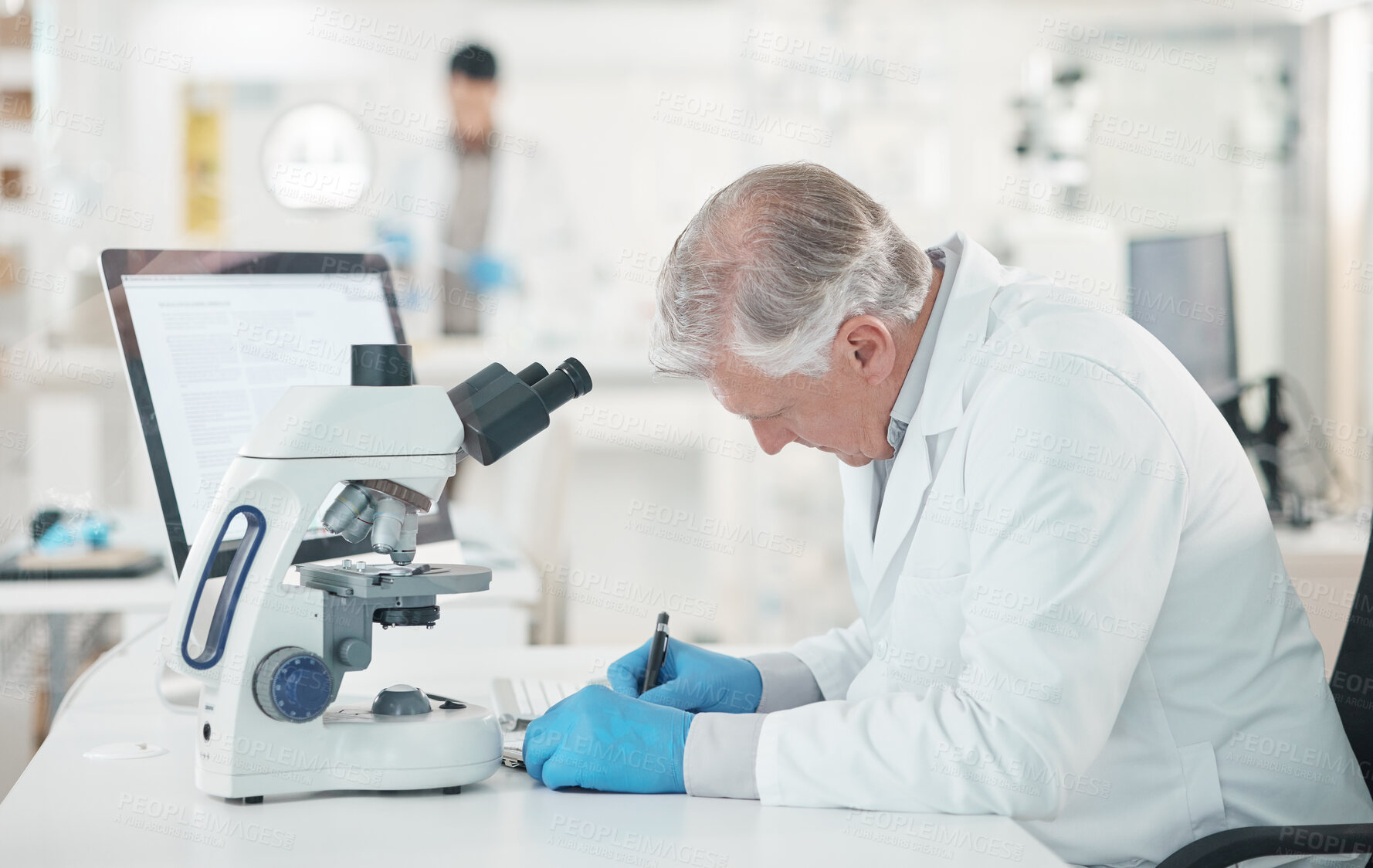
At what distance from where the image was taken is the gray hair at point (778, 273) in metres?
1.04

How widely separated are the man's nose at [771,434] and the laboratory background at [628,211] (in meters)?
0.51

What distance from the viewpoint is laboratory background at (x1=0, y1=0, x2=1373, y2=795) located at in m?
2.44

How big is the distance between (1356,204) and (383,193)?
4257 millimetres

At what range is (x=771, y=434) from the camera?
1.19m

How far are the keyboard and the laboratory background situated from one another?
0.39 m

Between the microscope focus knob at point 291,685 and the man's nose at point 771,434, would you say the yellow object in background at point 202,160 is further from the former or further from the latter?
the microscope focus knob at point 291,685

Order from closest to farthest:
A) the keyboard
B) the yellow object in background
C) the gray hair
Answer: the gray hair
the keyboard
the yellow object in background

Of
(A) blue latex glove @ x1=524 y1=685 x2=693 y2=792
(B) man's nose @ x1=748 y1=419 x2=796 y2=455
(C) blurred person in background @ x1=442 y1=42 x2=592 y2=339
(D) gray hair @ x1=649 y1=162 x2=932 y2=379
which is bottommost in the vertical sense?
(A) blue latex glove @ x1=524 y1=685 x2=693 y2=792

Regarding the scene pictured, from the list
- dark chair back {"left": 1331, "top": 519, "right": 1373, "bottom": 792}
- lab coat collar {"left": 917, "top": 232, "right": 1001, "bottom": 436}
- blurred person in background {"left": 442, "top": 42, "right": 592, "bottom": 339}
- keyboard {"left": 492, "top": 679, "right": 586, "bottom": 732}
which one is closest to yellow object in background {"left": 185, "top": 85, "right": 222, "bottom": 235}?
blurred person in background {"left": 442, "top": 42, "right": 592, "bottom": 339}

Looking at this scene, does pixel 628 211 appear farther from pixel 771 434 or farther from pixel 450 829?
pixel 450 829

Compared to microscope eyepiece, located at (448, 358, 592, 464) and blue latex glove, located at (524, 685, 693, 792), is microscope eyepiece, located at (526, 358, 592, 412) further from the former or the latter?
blue latex glove, located at (524, 685, 693, 792)

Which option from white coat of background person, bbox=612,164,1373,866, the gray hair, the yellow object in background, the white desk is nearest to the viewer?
the white desk

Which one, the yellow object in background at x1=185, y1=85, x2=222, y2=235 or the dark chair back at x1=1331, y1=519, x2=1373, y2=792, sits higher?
the yellow object in background at x1=185, y1=85, x2=222, y2=235

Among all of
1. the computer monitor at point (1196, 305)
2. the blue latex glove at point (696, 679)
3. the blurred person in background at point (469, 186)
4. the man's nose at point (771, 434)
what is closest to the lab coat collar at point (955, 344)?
the man's nose at point (771, 434)
